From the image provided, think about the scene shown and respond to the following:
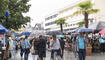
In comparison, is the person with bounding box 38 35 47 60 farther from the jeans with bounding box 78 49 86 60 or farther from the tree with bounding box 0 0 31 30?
the tree with bounding box 0 0 31 30

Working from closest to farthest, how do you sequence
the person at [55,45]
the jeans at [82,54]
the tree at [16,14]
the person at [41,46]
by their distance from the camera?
1. the person at [41,46]
2. the jeans at [82,54]
3. the person at [55,45]
4. the tree at [16,14]

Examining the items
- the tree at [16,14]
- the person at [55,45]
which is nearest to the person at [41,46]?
the person at [55,45]

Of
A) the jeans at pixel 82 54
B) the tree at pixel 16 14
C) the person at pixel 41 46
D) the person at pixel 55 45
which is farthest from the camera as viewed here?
the tree at pixel 16 14

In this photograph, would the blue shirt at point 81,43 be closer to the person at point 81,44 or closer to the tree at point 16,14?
the person at point 81,44

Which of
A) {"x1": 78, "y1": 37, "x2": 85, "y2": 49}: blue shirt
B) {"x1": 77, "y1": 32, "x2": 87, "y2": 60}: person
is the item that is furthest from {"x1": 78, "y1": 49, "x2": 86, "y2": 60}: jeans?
{"x1": 78, "y1": 37, "x2": 85, "y2": 49}: blue shirt

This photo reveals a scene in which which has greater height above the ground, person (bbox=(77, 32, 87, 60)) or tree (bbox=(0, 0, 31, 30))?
tree (bbox=(0, 0, 31, 30))

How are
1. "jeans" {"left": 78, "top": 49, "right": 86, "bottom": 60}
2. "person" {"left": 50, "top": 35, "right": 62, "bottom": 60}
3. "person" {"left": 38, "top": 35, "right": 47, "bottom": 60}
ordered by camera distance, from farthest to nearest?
"person" {"left": 50, "top": 35, "right": 62, "bottom": 60} < "jeans" {"left": 78, "top": 49, "right": 86, "bottom": 60} < "person" {"left": 38, "top": 35, "right": 47, "bottom": 60}

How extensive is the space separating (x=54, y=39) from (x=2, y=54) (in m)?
3.91

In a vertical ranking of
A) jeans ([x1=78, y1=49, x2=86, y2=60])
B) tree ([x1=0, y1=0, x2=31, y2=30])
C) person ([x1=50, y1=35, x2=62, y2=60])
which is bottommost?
jeans ([x1=78, y1=49, x2=86, y2=60])

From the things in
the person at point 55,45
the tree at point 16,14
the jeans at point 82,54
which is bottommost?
the jeans at point 82,54

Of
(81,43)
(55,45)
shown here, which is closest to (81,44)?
(81,43)

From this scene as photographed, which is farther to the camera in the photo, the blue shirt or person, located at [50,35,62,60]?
person, located at [50,35,62,60]

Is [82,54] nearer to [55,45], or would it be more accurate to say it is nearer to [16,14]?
[55,45]

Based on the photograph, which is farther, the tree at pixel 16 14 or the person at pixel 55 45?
the tree at pixel 16 14
